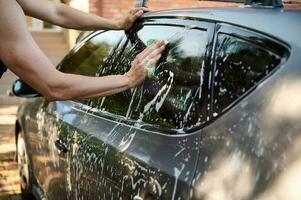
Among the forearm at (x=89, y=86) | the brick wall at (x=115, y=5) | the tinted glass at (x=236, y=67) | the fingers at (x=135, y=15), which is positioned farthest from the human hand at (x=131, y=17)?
the brick wall at (x=115, y=5)

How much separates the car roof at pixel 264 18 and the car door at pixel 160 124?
0.23 ft

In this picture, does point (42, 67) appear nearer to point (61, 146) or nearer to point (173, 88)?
point (173, 88)

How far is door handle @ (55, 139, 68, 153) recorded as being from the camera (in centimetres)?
349

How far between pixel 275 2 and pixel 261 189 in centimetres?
113

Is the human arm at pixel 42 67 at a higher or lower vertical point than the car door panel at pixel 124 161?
higher

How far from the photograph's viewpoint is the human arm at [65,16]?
3643 mm

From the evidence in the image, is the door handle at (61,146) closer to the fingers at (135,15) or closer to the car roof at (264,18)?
the fingers at (135,15)

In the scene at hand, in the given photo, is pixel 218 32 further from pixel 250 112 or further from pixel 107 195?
pixel 107 195

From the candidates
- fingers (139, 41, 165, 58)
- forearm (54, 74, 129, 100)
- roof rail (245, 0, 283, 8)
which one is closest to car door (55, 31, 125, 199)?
forearm (54, 74, 129, 100)

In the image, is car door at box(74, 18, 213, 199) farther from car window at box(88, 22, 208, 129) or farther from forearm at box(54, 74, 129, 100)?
forearm at box(54, 74, 129, 100)

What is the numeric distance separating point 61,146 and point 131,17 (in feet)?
2.88

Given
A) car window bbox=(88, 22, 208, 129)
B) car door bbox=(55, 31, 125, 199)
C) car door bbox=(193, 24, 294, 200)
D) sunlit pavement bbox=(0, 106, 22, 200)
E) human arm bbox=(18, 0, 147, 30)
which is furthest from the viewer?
sunlit pavement bbox=(0, 106, 22, 200)

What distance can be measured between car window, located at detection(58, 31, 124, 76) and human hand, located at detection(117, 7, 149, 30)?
9 cm

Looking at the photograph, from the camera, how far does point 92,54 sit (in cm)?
406
